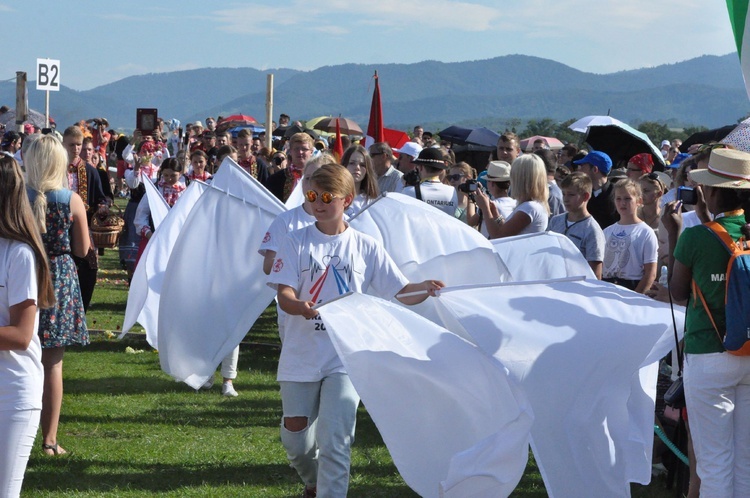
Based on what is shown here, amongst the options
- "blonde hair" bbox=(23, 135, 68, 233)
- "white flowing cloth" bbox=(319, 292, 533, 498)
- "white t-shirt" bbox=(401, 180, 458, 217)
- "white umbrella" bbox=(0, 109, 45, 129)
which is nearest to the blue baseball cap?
"white t-shirt" bbox=(401, 180, 458, 217)

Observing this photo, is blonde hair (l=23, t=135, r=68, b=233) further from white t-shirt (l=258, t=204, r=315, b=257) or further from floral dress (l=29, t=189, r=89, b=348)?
white t-shirt (l=258, t=204, r=315, b=257)

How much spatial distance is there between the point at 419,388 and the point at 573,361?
0.81 meters

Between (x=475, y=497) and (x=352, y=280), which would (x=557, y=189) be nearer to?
(x=352, y=280)

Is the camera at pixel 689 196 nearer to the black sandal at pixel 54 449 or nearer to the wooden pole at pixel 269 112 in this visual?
the black sandal at pixel 54 449

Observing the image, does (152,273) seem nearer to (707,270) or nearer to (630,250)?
(630,250)

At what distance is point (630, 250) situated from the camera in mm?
7840

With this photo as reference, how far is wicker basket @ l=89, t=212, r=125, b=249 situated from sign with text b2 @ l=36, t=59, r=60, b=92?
51.5 ft

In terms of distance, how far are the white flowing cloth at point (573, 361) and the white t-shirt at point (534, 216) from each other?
2.45 m

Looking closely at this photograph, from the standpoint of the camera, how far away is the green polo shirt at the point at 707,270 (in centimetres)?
481

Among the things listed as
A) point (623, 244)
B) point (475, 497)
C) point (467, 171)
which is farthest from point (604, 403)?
point (467, 171)

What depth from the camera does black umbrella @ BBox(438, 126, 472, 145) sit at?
2658 centimetres

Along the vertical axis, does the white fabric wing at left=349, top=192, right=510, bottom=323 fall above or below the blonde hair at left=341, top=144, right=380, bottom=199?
below

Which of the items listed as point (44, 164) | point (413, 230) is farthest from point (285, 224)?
point (44, 164)

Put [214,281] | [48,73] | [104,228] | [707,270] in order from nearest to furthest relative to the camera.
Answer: [707,270] → [214,281] → [104,228] → [48,73]
